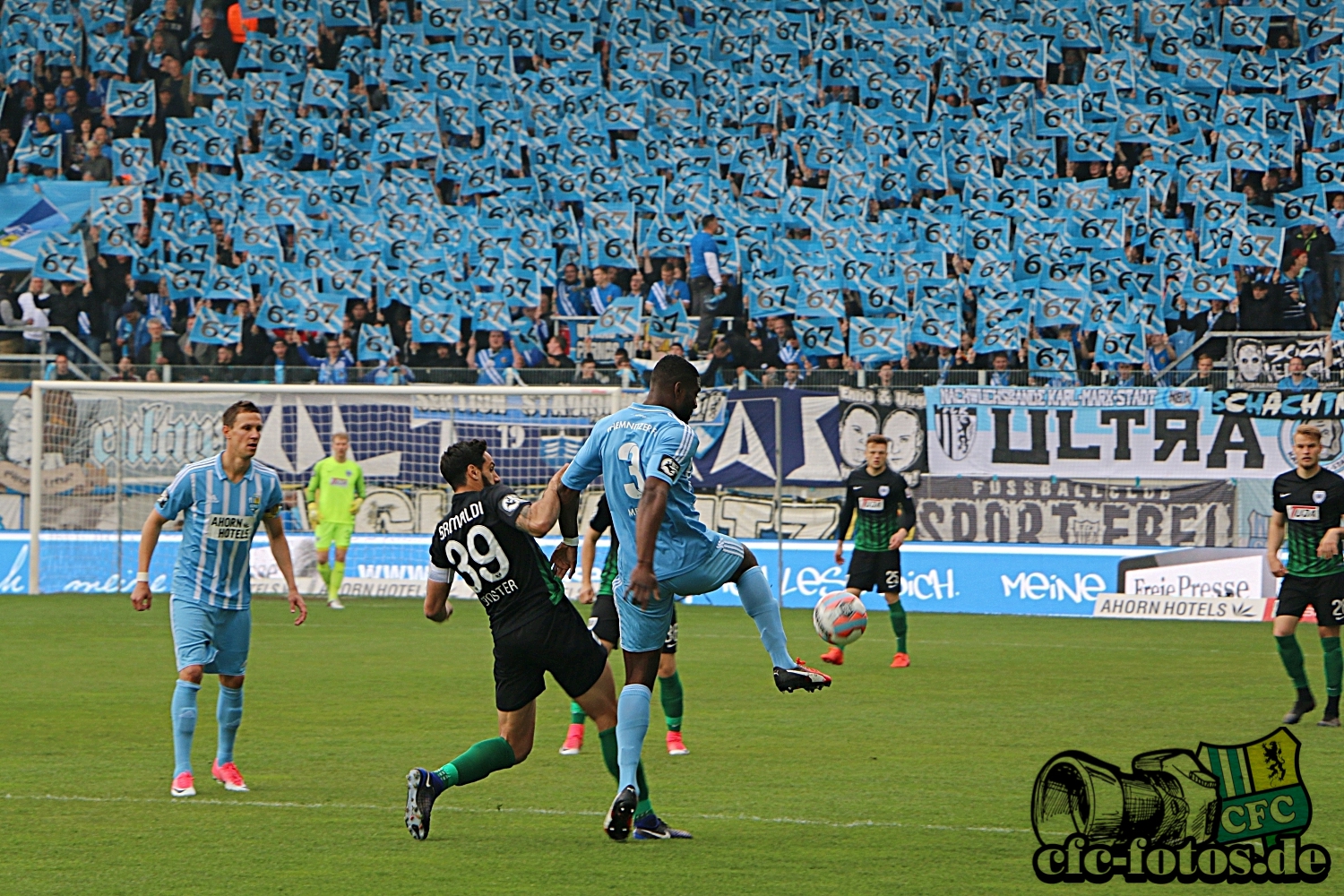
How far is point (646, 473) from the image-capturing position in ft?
24.5

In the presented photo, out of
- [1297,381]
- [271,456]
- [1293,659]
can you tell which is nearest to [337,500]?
[271,456]

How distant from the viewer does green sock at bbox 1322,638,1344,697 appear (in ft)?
39.6

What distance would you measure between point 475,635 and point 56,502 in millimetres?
→ 8366

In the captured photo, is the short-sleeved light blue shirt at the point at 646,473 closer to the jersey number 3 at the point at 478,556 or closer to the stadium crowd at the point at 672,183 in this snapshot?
the jersey number 3 at the point at 478,556

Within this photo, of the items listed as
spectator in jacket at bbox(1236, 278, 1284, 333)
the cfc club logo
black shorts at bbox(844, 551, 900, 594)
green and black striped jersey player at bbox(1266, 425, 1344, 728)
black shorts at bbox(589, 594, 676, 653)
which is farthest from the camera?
spectator in jacket at bbox(1236, 278, 1284, 333)

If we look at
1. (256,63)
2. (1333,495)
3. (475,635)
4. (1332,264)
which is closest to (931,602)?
(475,635)

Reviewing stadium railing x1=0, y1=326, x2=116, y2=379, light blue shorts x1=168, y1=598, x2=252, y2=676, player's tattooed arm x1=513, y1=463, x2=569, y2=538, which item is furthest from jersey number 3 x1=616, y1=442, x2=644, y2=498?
stadium railing x1=0, y1=326, x2=116, y2=379

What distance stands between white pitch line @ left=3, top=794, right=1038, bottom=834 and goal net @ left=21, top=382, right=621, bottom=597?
49.4ft

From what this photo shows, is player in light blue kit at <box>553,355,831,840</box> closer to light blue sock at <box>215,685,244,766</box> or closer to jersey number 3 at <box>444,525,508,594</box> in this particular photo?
jersey number 3 at <box>444,525,508,594</box>

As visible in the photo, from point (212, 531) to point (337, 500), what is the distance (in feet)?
43.0

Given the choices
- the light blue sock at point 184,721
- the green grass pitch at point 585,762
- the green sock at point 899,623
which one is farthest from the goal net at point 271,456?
the light blue sock at point 184,721

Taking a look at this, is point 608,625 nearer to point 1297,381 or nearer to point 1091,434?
point 1091,434

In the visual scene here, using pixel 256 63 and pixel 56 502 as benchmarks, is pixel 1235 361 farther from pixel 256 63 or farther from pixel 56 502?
pixel 256 63

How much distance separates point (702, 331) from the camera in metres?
26.4
